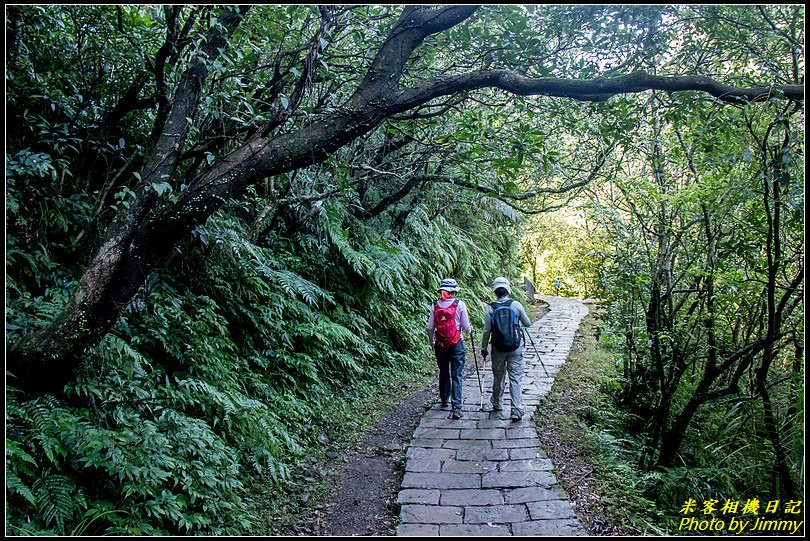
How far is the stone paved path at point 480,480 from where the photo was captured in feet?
13.6

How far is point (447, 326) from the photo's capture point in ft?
22.2

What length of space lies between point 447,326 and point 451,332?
97 mm

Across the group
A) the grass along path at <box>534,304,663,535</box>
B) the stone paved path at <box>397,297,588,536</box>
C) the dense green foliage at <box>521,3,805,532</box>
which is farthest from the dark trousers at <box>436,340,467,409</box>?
the dense green foliage at <box>521,3,805,532</box>

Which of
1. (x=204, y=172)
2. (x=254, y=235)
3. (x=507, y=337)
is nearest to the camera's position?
(x=204, y=172)

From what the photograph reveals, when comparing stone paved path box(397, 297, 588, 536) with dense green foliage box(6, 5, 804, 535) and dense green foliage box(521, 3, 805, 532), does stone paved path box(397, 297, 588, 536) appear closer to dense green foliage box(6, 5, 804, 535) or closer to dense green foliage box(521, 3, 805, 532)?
dense green foliage box(521, 3, 805, 532)

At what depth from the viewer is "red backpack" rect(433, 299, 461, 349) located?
678cm

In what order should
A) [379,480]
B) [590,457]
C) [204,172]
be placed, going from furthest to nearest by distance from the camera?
[590,457] → [379,480] → [204,172]

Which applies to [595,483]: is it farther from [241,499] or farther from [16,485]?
[16,485]

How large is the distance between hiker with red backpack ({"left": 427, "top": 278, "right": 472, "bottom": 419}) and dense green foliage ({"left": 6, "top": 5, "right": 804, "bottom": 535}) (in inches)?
56.6

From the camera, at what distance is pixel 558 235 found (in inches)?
957

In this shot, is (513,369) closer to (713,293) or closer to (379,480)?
(379,480)

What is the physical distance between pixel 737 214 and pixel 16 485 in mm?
6951

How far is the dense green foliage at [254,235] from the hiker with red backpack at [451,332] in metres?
1.44

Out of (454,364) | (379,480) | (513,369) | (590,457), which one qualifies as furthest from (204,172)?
(590,457)
